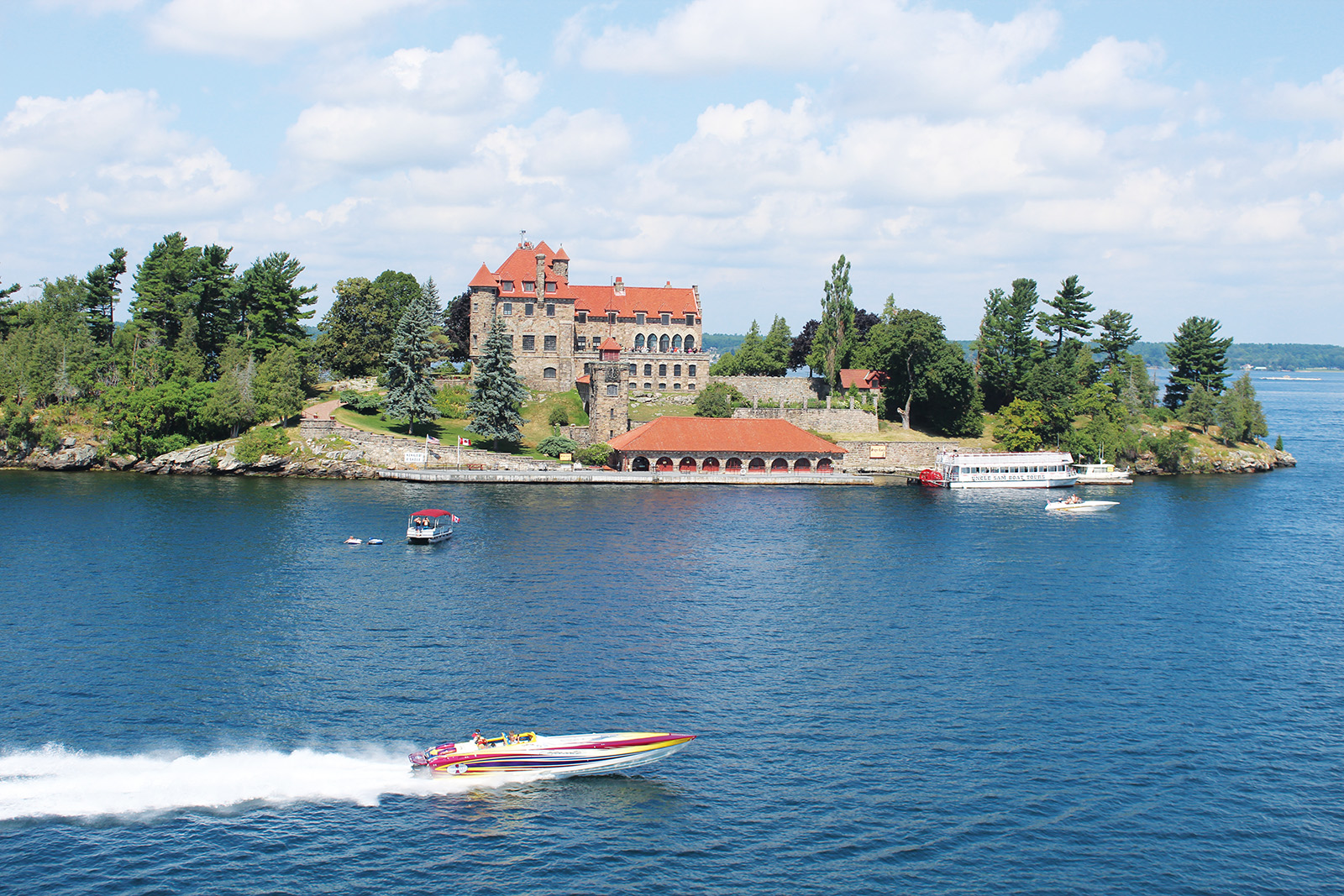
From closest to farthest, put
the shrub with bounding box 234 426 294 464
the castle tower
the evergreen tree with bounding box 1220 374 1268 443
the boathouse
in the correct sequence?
the shrub with bounding box 234 426 294 464 → the boathouse → the castle tower → the evergreen tree with bounding box 1220 374 1268 443

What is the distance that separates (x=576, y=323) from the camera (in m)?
138

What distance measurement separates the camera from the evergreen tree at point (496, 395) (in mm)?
112062

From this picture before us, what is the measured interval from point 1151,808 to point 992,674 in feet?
41.6

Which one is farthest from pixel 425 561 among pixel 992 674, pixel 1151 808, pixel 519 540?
pixel 1151 808

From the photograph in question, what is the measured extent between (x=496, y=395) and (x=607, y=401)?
14.2 meters

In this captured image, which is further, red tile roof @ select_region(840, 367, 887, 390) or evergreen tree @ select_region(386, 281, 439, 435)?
red tile roof @ select_region(840, 367, 887, 390)

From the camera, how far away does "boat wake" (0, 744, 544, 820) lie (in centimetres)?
3328

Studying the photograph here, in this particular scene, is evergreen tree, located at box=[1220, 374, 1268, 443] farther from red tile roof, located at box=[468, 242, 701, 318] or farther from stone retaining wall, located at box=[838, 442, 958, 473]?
red tile roof, located at box=[468, 242, 701, 318]

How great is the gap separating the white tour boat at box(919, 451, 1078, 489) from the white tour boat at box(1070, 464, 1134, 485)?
10.3 ft

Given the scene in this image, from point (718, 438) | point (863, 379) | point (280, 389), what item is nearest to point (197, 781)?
point (718, 438)

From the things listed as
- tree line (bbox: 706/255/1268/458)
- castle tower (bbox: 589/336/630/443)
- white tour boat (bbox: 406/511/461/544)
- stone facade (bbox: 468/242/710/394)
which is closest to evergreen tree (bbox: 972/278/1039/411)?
tree line (bbox: 706/255/1268/458)

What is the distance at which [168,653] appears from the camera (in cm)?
4691

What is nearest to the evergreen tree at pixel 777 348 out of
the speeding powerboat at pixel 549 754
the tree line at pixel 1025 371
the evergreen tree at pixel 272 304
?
the tree line at pixel 1025 371

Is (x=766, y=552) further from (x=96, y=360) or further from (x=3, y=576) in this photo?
(x=96, y=360)
